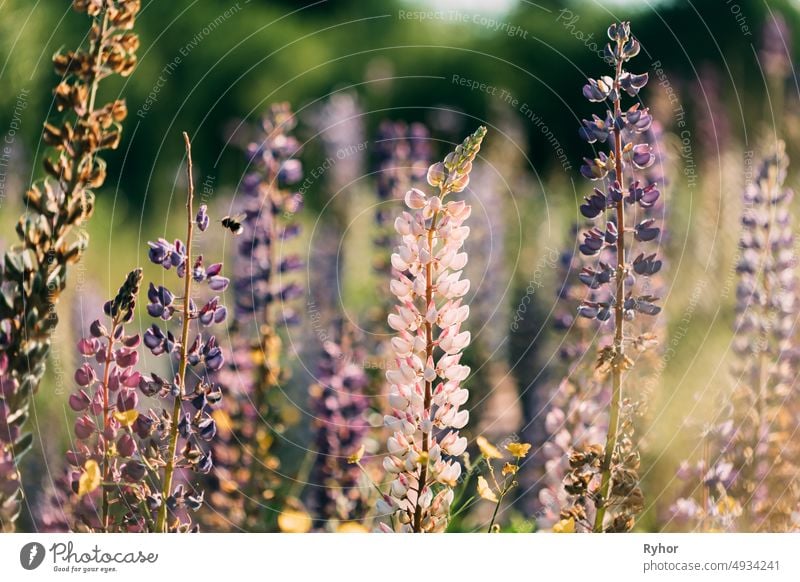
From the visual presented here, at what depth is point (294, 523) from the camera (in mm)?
2615

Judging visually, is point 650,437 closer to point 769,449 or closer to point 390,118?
point 769,449

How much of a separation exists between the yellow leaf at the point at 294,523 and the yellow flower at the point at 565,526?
655 millimetres

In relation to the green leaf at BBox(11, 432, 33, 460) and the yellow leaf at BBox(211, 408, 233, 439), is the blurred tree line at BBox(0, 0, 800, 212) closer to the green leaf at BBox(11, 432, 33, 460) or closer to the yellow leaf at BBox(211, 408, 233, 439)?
the yellow leaf at BBox(211, 408, 233, 439)


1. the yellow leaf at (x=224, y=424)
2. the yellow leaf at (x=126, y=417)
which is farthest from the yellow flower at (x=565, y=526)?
the yellow leaf at (x=126, y=417)

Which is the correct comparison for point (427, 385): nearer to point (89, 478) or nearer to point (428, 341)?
point (428, 341)

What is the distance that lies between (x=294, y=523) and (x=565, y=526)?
725 mm

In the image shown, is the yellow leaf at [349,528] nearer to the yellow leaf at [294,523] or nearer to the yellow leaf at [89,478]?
the yellow leaf at [294,523]

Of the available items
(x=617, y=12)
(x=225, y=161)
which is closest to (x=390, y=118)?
(x=225, y=161)

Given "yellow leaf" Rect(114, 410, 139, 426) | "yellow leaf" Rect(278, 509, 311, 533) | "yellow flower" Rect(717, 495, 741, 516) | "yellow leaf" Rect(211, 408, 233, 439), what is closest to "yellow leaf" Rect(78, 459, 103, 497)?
"yellow leaf" Rect(114, 410, 139, 426)

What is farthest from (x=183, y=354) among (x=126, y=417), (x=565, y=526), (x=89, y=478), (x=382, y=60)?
(x=382, y=60)

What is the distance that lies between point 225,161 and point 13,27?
2551 mm

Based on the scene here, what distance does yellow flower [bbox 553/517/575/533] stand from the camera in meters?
2.34

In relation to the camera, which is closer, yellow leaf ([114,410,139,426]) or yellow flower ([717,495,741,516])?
yellow leaf ([114,410,139,426])

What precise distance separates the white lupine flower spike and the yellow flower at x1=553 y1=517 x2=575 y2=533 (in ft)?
1.38
